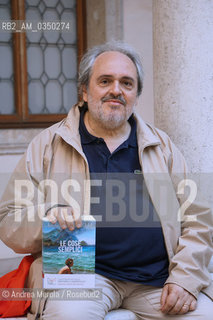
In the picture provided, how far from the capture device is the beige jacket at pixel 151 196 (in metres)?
2.81

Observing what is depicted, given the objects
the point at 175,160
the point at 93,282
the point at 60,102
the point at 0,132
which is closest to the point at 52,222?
the point at 93,282

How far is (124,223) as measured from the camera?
2.90 meters

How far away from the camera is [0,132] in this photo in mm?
5031

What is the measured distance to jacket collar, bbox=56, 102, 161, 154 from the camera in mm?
2959

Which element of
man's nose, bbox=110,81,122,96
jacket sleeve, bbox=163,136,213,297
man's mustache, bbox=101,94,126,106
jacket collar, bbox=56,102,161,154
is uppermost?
man's nose, bbox=110,81,122,96

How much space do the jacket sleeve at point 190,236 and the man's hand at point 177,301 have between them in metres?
0.03

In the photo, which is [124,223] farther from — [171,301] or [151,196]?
[171,301]

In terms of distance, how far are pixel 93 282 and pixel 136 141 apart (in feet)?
3.05

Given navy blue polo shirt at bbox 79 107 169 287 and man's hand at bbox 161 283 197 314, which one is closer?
man's hand at bbox 161 283 197 314

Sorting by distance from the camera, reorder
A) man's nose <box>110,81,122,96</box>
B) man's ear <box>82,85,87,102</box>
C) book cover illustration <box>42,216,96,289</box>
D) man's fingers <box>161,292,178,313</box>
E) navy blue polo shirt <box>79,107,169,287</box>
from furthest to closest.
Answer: man's ear <box>82,85,87,102</box> < man's nose <box>110,81,122,96</box> < navy blue polo shirt <box>79,107,169,287</box> < man's fingers <box>161,292,178,313</box> < book cover illustration <box>42,216,96,289</box>

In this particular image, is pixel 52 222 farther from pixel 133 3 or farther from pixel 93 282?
pixel 133 3

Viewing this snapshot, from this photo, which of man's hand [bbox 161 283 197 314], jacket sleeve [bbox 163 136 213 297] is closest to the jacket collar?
jacket sleeve [bbox 163 136 213 297]

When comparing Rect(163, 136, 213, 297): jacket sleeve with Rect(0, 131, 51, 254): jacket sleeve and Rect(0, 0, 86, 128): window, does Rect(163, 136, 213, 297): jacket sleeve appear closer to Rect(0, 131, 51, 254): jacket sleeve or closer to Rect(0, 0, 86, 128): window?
Rect(0, 131, 51, 254): jacket sleeve

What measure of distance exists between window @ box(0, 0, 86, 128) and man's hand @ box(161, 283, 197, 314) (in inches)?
112
